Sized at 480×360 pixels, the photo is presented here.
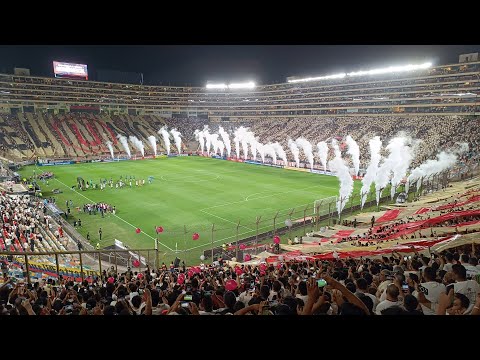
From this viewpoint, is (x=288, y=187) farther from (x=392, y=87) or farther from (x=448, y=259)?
(x=392, y=87)

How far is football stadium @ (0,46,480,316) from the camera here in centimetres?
577

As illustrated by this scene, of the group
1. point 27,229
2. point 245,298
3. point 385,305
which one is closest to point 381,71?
point 27,229

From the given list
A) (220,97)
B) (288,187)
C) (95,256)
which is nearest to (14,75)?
(220,97)

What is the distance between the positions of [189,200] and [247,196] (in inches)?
194

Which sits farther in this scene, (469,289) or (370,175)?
(370,175)

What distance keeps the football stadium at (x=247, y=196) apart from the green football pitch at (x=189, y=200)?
19 cm

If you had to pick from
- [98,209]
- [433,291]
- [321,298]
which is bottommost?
[98,209]

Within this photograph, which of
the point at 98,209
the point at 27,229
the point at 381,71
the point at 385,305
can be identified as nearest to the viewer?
the point at 385,305

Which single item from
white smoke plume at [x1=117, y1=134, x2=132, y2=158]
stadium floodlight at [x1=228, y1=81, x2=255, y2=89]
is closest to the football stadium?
stadium floodlight at [x1=228, y1=81, x2=255, y2=89]

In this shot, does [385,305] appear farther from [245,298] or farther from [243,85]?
[243,85]

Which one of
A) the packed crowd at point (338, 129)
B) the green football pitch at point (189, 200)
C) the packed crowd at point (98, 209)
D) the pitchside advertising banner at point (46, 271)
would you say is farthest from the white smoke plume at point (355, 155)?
the pitchside advertising banner at point (46, 271)

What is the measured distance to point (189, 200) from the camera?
95.3 feet
